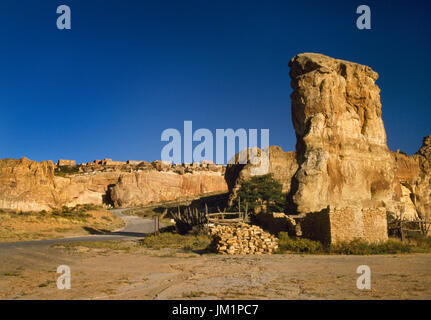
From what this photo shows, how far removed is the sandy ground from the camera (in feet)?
20.4

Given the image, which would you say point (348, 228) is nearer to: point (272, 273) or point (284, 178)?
point (272, 273)

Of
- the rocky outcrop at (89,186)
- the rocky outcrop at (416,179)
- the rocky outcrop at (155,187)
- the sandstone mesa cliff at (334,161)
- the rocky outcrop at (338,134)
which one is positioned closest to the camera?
the sandstone mesa cliff at (334,161)

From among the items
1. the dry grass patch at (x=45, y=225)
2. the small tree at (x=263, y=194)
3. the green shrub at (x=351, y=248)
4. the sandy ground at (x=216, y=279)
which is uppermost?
the small tree at (x=263, y=194)

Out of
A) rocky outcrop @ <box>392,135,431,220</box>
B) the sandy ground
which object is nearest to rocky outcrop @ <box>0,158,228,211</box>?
the sandy ground

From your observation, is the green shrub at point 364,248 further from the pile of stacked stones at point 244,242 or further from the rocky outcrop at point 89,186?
the rocky outcrop at point 89,186

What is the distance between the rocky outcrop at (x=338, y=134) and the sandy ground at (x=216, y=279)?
53.7ft

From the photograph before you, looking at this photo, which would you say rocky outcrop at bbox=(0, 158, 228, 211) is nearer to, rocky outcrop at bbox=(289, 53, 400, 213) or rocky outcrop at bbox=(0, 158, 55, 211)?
rocky outcrop at bbox=(0, 158, 55, 211)

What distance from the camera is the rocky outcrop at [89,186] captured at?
33969 millimetres

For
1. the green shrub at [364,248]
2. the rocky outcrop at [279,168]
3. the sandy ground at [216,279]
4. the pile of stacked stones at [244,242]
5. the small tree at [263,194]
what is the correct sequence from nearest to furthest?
1. the sandy ground at [216,279]
2. the green shrub at [364,248]
3. the pile of stacked stones at [244,242]
4. the small tree at [263,194]
5. the rocky outcrop at [279,168]

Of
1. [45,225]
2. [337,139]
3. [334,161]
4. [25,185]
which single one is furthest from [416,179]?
[25,185]

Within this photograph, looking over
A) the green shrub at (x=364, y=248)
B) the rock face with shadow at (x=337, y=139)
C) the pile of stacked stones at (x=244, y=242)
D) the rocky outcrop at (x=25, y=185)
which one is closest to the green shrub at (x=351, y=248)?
the green shrub at (x=364, y=248)

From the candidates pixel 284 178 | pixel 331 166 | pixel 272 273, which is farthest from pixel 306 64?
pixel 272 273
